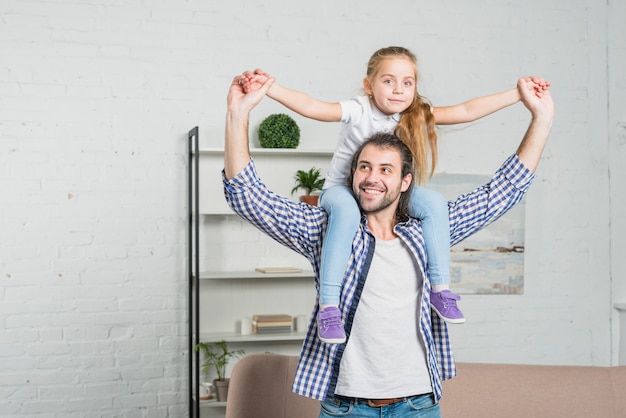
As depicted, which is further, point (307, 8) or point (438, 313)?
point (307, 8)

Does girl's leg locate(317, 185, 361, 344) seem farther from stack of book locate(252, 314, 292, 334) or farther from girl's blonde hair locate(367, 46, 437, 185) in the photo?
stack of book locate(252, 314, 292, 334)

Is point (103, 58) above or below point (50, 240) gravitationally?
above

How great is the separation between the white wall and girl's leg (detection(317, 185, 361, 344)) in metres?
2.62

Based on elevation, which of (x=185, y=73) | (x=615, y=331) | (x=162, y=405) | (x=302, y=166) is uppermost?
(x=185, y=73)

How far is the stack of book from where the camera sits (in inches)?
176

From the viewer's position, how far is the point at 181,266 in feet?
15.1

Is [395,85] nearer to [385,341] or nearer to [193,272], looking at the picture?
[385,341]

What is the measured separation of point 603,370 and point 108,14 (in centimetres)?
320

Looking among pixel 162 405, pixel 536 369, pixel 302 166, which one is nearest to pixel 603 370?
pixel 536 369

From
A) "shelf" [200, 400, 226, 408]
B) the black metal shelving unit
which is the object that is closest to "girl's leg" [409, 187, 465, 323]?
the black metal shelving unit

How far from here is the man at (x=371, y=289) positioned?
2.01m

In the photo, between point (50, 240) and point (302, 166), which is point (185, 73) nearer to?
point (302, 166)

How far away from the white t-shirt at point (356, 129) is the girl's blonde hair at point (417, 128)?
52 mm

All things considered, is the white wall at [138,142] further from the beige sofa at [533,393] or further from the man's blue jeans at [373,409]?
the man's blue jeans at [373,409]
